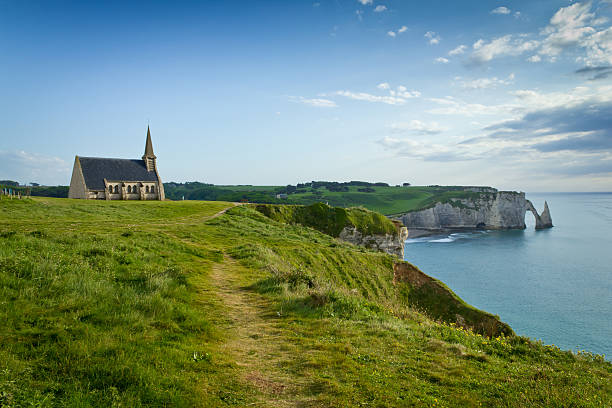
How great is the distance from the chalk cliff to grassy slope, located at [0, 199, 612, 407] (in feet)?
542

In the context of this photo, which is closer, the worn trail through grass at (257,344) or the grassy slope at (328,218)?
the worn trail through grass at (257,344)

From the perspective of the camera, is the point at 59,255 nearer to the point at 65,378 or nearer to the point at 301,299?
the point at 65,378

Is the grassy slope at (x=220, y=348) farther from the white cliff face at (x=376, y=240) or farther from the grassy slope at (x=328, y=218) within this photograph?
the white cliff face at (x=376, y=240)

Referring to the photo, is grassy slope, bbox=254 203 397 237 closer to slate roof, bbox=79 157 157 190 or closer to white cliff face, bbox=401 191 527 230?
slate roof, bbox=79 157 157 190

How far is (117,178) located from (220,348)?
62.5m

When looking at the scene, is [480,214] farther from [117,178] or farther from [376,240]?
[117,178]

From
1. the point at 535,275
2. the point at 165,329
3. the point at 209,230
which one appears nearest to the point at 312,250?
the point at 209,230

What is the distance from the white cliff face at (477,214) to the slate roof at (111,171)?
13908 centimetres

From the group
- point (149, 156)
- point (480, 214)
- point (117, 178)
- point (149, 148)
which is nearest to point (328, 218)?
point (149, 156)

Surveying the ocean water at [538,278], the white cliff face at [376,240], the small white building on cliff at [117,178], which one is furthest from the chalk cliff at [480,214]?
the small white building on cliff at [117,178]

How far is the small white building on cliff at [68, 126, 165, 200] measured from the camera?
55531mm

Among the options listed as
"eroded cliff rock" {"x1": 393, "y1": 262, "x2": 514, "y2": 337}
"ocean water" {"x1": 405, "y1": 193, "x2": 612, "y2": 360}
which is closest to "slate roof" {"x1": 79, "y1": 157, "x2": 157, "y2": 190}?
"eroded cliff rock" {"x1": 393, "y1": 262, "x2": 514, "y2": 337}

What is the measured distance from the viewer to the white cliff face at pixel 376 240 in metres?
55.2

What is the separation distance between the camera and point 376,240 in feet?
186
